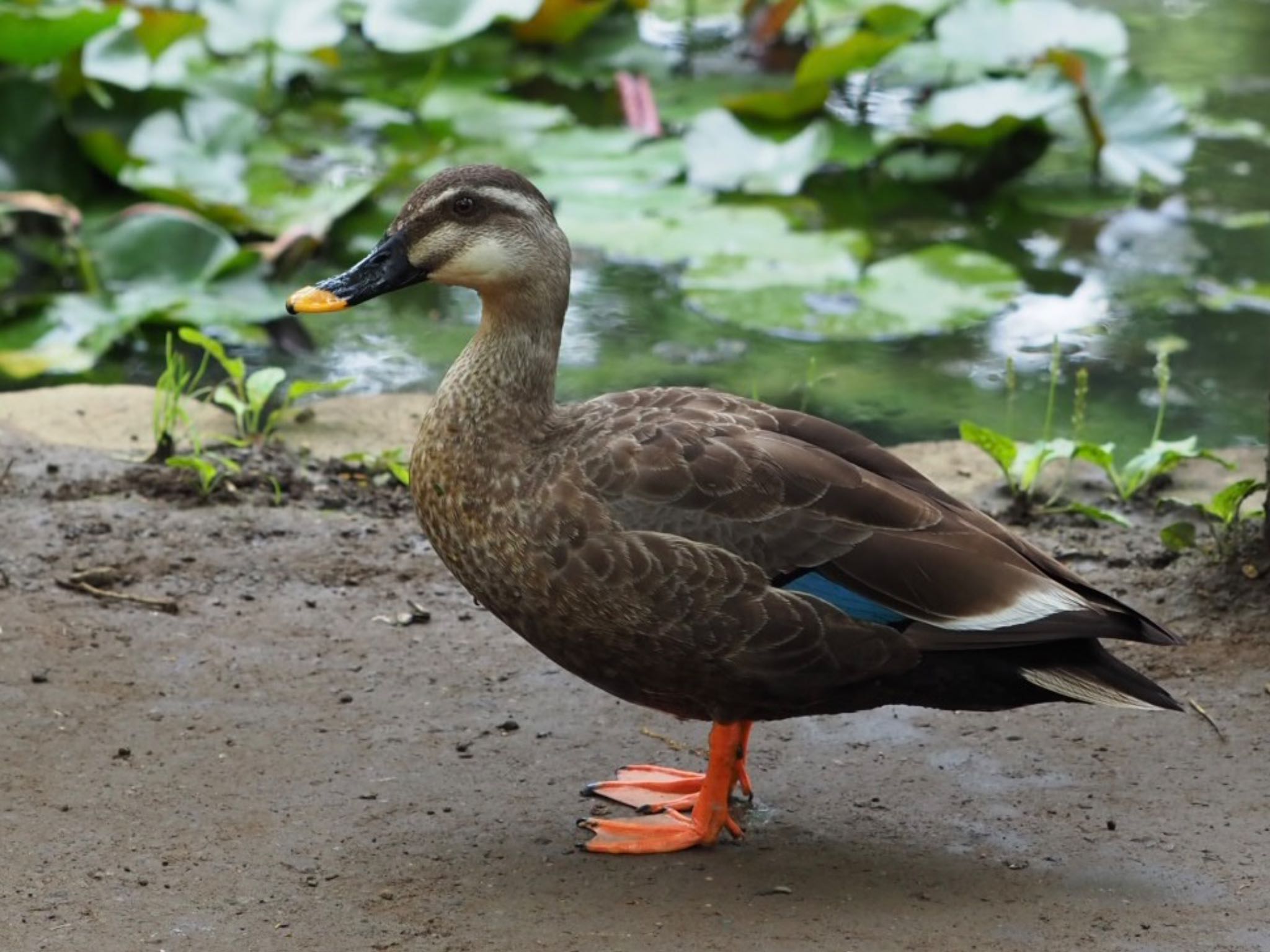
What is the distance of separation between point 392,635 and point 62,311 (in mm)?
2728

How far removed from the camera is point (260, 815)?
3.74m

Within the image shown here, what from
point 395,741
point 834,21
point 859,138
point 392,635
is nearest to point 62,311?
point 392,635

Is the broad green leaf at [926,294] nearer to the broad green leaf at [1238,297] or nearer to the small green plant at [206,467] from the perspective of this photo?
the broad green leaf at [1238,297]

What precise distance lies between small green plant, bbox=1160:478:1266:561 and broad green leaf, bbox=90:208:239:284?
3770 mm

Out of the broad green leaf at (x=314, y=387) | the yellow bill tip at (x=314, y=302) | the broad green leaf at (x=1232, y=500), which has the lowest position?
the broad green leaf at (x=314, y=387)

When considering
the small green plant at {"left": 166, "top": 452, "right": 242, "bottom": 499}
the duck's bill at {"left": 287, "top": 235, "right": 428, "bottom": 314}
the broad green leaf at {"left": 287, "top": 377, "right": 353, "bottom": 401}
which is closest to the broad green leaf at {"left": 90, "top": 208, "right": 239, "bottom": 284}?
the broad green leaf at {"left": 287, "top": 377, "right": 353, "bottom": 401}

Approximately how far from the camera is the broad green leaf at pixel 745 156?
26.1 feet

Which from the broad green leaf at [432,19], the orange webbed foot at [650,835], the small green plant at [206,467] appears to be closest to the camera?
the orange webbed foot at [650,835]

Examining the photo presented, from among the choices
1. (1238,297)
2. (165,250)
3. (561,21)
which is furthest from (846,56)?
(165,250)

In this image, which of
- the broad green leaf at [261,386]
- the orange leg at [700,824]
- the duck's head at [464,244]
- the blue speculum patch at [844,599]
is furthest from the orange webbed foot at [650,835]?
the broad green leaf at [261,386]

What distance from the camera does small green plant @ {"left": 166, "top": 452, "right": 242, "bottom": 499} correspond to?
5121 millimetres

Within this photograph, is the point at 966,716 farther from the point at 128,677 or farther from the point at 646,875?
the point at 128,677

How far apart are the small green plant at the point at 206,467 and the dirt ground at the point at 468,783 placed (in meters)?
0.14

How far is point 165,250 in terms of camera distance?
6.88 meters
